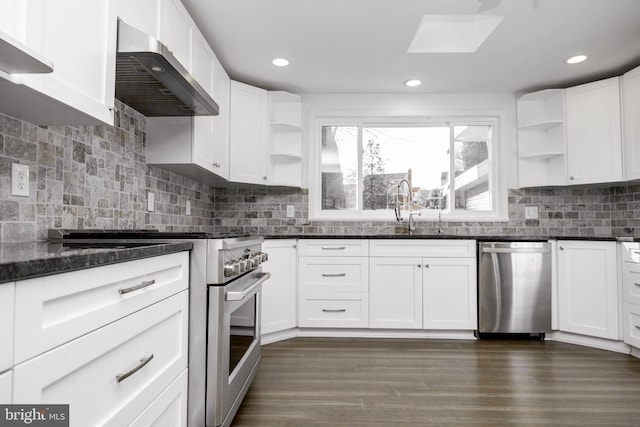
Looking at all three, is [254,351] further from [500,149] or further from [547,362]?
[500,149]

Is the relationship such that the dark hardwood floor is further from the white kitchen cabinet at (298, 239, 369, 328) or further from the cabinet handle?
the cabinet handle

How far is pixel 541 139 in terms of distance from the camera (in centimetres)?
383

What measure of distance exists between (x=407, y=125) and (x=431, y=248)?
4.75 feet

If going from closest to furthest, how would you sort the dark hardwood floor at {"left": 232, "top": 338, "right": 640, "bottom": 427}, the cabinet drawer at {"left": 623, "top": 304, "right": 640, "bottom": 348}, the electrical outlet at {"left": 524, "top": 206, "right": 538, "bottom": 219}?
the dark hardwood floor at {"left": 232, "top": 338, "right": 640, "bottom": 427}, the cabinet drawer at {"left": 623, "top": 304, "right": 640, "bottom": 348}, the electrical outlet at {"left": 524, "top": 206, "right": 538, "bottom": 219}

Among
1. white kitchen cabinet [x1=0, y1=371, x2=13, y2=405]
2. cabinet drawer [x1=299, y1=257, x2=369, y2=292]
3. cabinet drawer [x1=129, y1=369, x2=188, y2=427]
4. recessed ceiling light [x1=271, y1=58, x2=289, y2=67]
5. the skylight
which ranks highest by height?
the skylight

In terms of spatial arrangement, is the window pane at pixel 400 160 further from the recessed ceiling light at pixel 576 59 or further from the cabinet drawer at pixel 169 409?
the cabinet drawer at pixel 169 409

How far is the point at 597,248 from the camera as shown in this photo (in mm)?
3160

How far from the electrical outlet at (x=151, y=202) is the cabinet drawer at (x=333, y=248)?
1.34 m

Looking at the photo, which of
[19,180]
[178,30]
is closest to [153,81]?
[178,30]

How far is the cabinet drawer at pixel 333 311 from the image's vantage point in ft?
11.1

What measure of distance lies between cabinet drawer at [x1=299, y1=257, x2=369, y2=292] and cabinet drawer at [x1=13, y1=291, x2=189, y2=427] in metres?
2.03

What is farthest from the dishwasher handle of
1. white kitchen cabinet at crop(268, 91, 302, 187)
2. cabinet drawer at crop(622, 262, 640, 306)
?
white kitchen cabinet at crop(268, 91, 302, 187)

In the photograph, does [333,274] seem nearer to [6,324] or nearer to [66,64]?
[66,64]

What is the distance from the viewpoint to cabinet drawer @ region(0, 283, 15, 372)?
64cm
